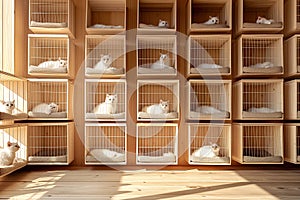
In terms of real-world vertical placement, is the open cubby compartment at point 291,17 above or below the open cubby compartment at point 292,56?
above

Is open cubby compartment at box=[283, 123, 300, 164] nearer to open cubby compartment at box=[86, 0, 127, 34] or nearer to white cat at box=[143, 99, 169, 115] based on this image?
white cat at box=[143, 99, 169, 115]

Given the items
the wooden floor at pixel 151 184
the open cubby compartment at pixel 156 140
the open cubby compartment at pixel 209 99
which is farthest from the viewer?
the open cubby compartment at pixel 156 140

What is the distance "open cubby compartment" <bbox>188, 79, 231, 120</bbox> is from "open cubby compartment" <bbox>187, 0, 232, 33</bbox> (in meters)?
0.55

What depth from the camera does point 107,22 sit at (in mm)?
3258

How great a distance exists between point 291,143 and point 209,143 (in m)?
0.83

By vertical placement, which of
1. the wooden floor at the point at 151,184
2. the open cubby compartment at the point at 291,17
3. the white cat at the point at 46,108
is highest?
the open cubby compartment at the point at 291,17

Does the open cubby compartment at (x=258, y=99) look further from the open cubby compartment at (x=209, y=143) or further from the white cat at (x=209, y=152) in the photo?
the white cat at (x=209, y=152)

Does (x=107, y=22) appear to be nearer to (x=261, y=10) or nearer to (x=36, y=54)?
(x=36, y=54)

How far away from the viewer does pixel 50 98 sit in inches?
125

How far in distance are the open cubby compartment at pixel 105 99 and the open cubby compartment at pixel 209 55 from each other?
79cm

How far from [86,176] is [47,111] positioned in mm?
771

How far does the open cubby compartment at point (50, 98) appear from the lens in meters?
2.88

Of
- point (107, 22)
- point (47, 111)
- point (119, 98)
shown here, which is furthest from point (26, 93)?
point (107, 22)

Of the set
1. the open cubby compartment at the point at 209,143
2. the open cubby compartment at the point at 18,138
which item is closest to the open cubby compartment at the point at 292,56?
the open cubby compartment at the point at 209,143
